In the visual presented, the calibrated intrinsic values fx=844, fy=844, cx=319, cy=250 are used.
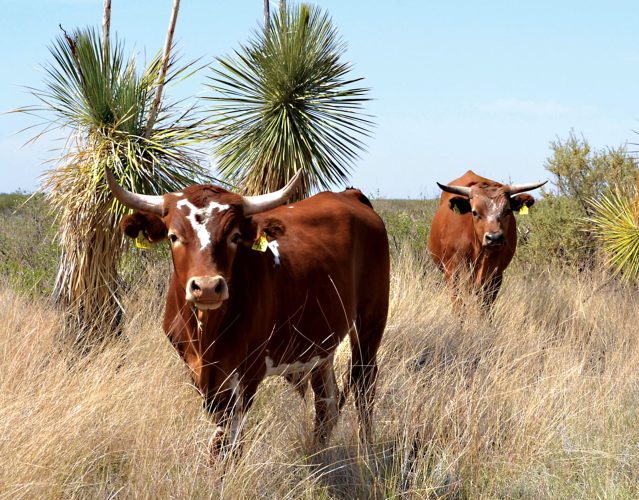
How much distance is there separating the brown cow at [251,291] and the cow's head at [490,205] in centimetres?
364

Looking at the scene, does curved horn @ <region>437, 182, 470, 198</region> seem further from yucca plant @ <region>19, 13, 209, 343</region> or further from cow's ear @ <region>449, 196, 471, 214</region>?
yucca plant @ <region>19, 13, 209, 343</region>

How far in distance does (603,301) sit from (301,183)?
404 centimetres

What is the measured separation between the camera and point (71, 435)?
4.50 m

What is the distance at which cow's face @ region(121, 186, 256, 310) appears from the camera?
13.7ft

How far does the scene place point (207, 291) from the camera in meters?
4.14

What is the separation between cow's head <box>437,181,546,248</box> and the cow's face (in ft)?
16.8

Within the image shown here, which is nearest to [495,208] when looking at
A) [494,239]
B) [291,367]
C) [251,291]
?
[494,239]

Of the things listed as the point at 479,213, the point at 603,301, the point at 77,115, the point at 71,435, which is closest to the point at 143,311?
the point at 77,115

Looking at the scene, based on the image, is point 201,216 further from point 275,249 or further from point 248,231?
point 275,249

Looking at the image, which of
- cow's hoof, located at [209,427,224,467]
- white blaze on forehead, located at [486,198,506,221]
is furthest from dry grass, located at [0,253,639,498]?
white blaze on forehead, located at [486,198,506,221]

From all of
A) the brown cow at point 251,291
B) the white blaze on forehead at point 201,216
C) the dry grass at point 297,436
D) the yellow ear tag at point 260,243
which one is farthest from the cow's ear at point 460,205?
the white blaze on forehead at point 201,216

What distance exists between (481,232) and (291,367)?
4793mm

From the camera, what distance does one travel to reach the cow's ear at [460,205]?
32.0 ft

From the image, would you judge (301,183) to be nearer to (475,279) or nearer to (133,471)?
(475,279)
